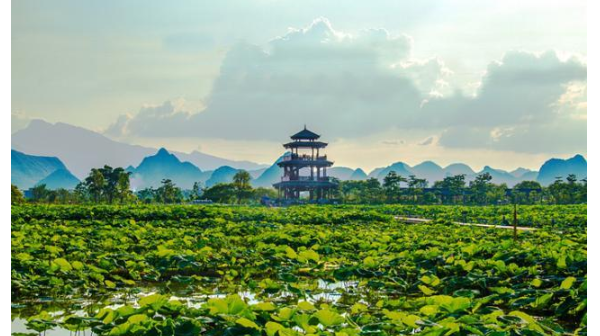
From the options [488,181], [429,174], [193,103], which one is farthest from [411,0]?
[429,174]

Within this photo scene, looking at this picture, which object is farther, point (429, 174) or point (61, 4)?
point (429, 174)

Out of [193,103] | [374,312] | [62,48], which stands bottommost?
[374,312]

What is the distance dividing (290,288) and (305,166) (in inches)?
962

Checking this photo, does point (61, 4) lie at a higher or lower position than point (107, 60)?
higher

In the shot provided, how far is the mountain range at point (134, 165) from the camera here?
19.4 metres

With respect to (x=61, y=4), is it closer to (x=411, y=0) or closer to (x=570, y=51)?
(x=411, y=0)

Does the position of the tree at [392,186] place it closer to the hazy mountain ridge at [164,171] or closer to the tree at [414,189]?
the tree at [414,189]

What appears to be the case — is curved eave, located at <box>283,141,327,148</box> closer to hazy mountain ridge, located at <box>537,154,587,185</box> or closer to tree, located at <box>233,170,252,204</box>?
tree, located at <box>233,170,252,204</box>

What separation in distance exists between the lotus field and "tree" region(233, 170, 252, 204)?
24.5 meters

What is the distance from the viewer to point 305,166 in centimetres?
2869

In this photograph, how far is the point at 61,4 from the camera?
8.88 meters

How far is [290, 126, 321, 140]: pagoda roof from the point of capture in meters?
29.4

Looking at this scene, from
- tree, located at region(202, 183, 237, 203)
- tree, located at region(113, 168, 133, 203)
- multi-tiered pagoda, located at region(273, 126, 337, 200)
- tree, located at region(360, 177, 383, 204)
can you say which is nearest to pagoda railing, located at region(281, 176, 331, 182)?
multi-tiered pagoda, located at region(273, 126, 337, 200)
